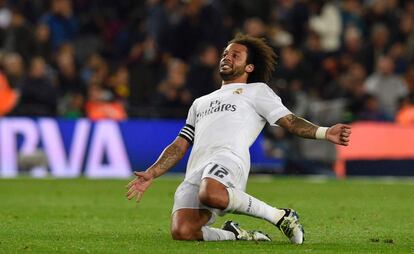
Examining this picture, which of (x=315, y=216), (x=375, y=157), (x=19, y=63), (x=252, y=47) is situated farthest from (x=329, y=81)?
(x=252, y=47)

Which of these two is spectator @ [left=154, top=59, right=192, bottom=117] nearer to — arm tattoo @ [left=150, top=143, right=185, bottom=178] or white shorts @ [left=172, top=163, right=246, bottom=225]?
arm tattoo @ [left=150, top=143, right=185, bottom=178]

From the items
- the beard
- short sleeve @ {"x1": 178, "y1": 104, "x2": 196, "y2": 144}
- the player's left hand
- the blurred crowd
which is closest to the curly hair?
the beard

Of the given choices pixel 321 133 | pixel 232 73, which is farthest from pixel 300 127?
pixel 232 73

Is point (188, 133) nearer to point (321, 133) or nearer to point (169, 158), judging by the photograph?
point (169, 158)

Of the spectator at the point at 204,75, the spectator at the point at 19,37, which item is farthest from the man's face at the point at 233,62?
the spectator at the point at 19,37

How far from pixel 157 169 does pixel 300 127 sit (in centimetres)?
133

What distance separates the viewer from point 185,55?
23.7 meters

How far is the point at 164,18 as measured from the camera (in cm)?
2364

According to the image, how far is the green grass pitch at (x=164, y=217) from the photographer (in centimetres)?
912

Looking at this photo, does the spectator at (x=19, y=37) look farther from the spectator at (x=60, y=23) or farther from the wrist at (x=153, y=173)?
the wrist at (x=153, y=173)

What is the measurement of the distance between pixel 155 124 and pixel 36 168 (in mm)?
2369

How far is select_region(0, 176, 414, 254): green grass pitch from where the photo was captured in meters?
9.12

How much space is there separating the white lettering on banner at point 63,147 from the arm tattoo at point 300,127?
11009 millimetres

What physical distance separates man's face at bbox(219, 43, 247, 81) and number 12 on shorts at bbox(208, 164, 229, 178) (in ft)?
3.19
